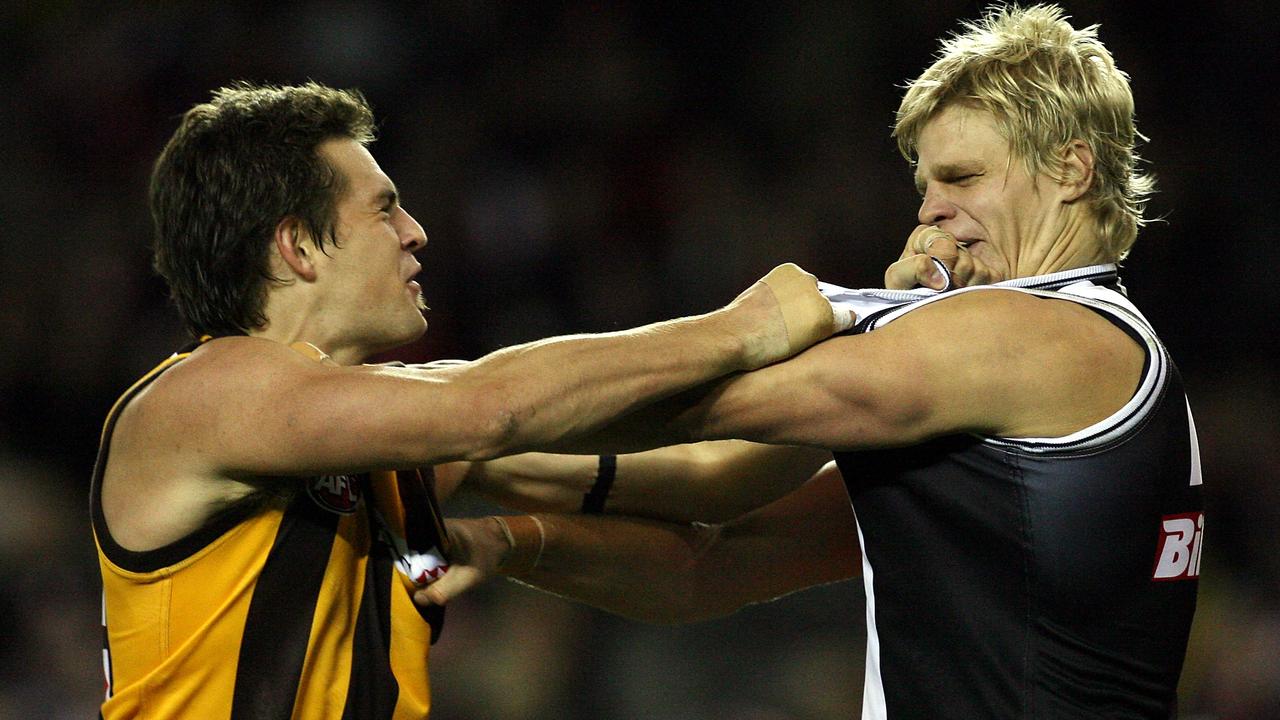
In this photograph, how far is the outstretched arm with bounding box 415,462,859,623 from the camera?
3.47 meters

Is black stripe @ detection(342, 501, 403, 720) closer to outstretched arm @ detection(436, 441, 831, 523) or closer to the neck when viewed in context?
outstretched arm @ detection(436, 441, 831, 523)

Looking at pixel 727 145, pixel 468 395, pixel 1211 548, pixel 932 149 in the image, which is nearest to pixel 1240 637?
pixel 1211 548

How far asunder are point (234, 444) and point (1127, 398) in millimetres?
1753

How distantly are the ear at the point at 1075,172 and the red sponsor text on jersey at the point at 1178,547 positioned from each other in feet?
2.46

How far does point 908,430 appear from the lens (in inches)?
101

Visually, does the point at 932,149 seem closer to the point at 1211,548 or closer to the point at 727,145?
the point at 1211,548

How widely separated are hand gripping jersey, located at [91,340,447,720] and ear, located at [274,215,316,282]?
313 mm

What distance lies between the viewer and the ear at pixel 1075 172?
295 cm

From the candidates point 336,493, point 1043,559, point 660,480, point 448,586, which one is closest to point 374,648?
point 448,586

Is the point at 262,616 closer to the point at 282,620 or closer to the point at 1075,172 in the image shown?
the point at 282,620

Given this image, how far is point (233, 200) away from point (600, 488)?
1223 millimetres

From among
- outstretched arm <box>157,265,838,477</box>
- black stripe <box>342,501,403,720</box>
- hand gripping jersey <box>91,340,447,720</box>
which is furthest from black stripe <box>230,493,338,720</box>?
outstretched arm <box>157,265,838,477</box>

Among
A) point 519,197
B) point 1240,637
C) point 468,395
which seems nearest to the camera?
point 468,395

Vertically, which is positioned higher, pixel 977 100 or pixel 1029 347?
pixel 977 100
